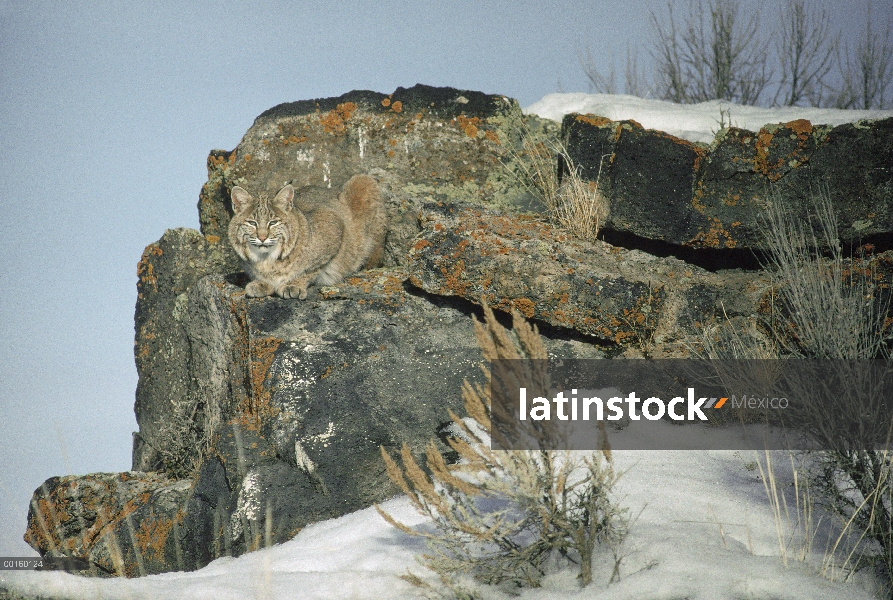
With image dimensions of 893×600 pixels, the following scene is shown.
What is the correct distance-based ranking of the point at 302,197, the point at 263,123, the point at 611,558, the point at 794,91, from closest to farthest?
1. the point at 611,558
2. the point at 302,197
3. the point at 263,123
4. the point at 794,91

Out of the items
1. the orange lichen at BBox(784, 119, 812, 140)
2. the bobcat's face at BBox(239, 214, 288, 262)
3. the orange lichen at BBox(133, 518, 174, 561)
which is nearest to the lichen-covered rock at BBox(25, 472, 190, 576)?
the orange lichen at BBox(133, 518, 174, 561)

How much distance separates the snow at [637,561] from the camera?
3086 millimetres

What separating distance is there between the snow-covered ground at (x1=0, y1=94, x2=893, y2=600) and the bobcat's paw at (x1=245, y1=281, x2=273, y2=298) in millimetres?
1924

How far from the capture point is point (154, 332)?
705 centimetres

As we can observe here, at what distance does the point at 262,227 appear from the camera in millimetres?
5863

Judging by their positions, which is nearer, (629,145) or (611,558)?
(611,558)

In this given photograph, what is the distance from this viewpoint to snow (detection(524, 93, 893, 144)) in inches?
249

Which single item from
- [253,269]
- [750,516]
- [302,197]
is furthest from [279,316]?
[750,516]

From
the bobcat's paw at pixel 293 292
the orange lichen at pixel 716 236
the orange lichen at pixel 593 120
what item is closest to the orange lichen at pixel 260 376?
the bobcat's paw at pixel 293 292

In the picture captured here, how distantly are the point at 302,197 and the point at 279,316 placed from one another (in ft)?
5.11

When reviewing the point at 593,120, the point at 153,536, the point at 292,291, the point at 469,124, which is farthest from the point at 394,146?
the point at 153,536

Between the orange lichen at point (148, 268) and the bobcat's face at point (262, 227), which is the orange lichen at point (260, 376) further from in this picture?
the orange lichen at point (148, 268)

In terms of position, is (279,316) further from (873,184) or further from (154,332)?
(873,184)

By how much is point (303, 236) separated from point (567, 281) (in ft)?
7.22
